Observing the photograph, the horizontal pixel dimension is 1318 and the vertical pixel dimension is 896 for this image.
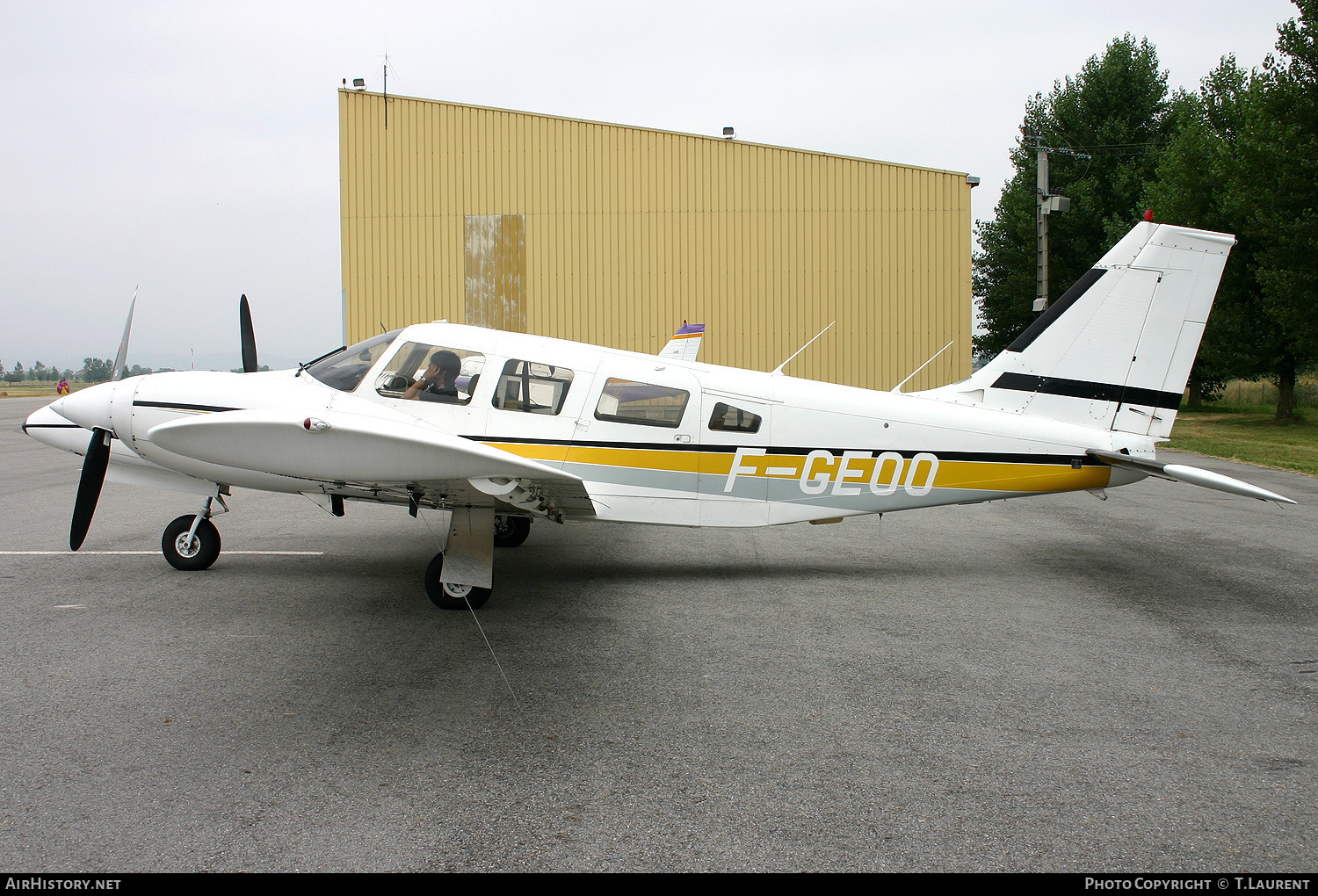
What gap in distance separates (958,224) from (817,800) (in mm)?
17196

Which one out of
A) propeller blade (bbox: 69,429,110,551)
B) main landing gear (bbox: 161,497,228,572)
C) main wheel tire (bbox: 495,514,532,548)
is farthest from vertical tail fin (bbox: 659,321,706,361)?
propeller blade (bbox: 69,429,110,551)

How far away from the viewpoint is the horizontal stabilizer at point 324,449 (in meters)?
3.76

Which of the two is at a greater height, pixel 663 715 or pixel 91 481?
pixel 91 481

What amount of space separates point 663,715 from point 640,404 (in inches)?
119

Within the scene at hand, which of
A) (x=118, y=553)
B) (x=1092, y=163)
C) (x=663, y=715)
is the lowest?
(x=118, y=553)

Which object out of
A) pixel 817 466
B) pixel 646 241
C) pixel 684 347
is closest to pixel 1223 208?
pixel 646 241

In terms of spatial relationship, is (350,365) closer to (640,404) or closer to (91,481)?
(91,481)

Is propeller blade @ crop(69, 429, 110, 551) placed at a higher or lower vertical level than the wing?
lower

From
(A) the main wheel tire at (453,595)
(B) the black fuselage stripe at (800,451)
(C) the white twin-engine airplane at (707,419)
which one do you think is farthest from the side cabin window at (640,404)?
(A) the main wheel tire at (453,595)

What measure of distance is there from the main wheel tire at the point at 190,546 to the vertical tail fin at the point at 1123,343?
6.62 meters

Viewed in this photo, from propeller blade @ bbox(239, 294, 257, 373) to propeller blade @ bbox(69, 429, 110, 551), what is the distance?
245cm

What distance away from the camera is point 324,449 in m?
3.90

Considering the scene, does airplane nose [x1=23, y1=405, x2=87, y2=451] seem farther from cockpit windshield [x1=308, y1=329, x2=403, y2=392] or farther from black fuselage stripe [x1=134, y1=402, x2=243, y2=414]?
cockpit windshield [x1=308, y1=329, x2=403, y2=392]

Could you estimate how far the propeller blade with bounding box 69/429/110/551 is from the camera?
5676mm
